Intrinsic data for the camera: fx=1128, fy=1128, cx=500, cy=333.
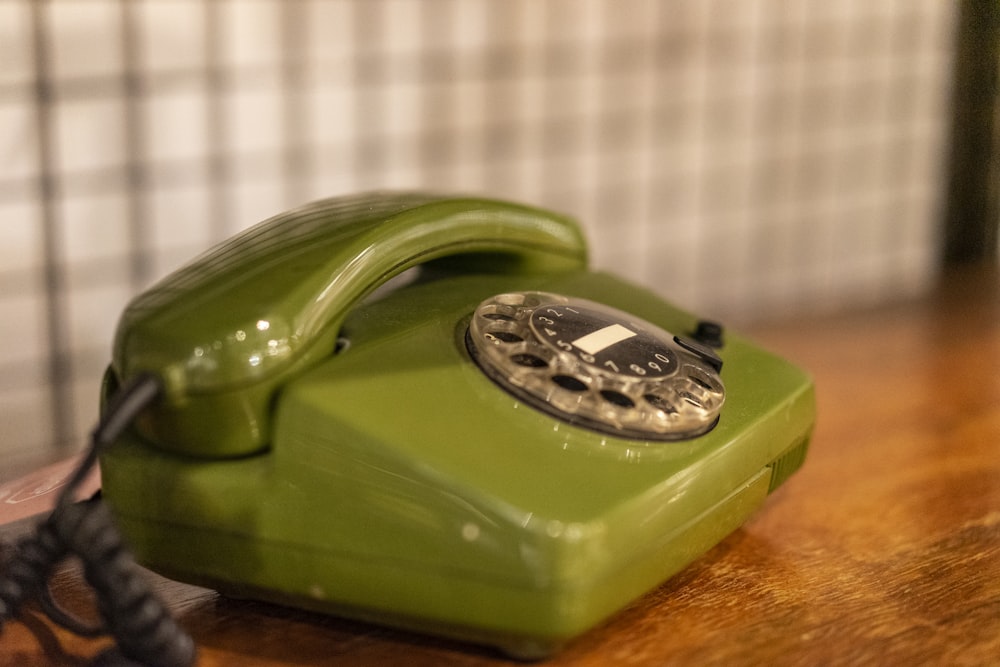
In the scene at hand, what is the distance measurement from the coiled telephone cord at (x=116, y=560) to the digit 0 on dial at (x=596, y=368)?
0.15 meters

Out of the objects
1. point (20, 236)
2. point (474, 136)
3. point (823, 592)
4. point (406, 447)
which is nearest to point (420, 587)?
point (406, 447)

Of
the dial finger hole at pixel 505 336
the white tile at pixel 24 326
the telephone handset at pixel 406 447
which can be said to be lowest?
Answer: the white tile at pixel 24 326

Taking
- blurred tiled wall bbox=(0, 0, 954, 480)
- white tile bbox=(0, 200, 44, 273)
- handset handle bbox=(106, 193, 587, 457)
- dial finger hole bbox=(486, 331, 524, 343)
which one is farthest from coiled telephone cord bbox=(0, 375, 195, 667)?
white tile bbox=(0, 200, 44, 273)

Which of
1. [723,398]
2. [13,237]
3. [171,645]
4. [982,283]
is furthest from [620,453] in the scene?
[982,283]

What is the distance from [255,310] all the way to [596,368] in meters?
0.15

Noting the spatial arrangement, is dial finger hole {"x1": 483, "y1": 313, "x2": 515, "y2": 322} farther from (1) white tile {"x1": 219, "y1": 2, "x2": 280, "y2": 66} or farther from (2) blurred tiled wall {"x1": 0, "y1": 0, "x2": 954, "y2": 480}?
(1) white tile {"x1": 219, "y1": 2, "x2": 280, "y2": 66}

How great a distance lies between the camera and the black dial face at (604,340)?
0.50 meters

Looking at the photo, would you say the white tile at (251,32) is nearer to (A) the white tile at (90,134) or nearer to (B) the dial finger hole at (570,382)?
(A) the white tile at (90,134)

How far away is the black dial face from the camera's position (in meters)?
0.50

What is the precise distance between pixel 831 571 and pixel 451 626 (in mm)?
219

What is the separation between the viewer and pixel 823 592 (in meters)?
0.54

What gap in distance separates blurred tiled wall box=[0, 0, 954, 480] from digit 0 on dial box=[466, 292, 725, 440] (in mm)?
416

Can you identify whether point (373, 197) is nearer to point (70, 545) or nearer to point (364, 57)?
point (70, 545)

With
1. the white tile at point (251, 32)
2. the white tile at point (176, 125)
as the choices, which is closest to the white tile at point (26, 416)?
the white tile at point (176, 125)
